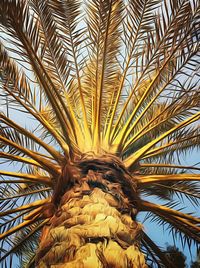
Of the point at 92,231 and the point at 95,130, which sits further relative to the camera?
the point at 95,130

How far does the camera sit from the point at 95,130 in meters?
6.00

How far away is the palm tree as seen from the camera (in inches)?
179

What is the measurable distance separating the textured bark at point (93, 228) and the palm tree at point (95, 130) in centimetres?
1

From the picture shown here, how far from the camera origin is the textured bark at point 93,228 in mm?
4055

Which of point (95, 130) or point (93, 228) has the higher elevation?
point (95, 130)

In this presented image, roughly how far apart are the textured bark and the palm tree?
0.01m

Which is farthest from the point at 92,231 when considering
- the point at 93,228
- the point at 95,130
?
the point at 95,130

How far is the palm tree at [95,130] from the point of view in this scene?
4.54 metres

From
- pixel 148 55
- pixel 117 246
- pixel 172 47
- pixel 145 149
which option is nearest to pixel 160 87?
pixel 148 55

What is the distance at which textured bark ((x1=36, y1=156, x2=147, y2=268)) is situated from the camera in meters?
4.05

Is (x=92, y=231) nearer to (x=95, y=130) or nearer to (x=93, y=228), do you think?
(x=93, y=228)

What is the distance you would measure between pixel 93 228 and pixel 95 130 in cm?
197

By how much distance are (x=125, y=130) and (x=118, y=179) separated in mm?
1059

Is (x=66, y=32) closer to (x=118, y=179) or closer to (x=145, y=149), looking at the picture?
(x=145, y=149)
